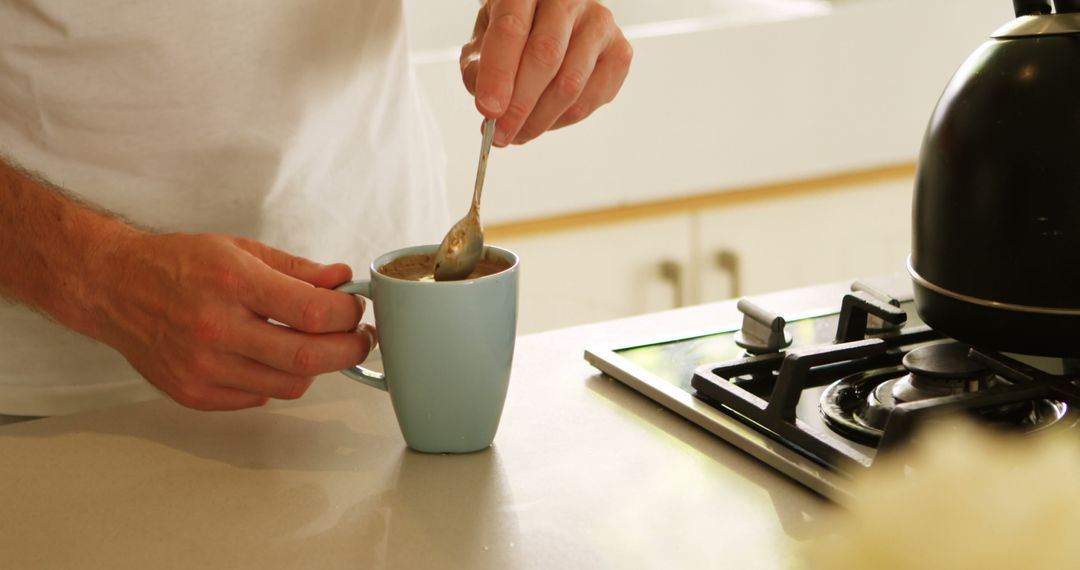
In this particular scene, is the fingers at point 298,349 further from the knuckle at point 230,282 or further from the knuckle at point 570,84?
the knuckle at point 570,84

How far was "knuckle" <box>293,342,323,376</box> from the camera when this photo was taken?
26.7 inches

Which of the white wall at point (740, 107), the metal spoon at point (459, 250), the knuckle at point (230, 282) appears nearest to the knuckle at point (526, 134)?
the metal spoon at point (459, 250)

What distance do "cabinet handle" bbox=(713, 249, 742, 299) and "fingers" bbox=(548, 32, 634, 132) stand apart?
1107mm

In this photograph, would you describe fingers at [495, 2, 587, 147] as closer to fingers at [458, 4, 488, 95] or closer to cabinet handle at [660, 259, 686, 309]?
fingers at [458, 4, 488, 95]

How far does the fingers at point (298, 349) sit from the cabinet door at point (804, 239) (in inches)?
51.1

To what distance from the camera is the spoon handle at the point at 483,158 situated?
2.39ft

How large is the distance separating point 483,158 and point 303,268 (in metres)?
0.13

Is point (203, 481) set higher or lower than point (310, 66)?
lower

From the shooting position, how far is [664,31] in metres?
1.79

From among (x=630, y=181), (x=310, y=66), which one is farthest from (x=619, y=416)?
(x=630, y=181)

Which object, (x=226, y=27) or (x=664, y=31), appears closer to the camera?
(x=226, y=27)

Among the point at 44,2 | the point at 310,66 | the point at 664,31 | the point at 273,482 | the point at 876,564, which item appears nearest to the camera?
the point at 876,564

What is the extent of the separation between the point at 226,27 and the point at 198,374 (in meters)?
0.40

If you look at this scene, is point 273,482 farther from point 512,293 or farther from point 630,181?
point 630,181
